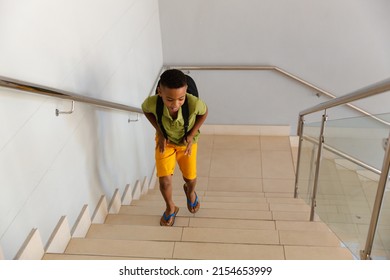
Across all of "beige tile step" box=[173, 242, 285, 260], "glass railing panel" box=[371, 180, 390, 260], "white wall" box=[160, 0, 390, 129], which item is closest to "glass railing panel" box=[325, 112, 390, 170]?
"glass railing panel" box=[371, 180, 390, 260]

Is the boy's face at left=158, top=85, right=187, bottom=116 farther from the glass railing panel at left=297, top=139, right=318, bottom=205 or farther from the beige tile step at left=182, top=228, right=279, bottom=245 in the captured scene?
the glass railing panel at left=297, top=139, right=318, bottom=205

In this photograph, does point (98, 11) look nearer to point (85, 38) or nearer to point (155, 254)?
point (85, 38)

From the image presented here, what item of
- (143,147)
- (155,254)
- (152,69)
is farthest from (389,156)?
(152,69)

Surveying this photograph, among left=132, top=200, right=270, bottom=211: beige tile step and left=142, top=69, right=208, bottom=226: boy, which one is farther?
left=132, top=200, right=270, bottom=211: beige tile step

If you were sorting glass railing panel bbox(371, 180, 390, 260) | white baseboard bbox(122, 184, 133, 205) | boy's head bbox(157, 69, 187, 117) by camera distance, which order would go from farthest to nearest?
white baseboard bbox(122, 184, 133, 205) < boy's head bbox(157, 69, 187, 117) < glass railing panel bbox(371, 180, 390, 260)

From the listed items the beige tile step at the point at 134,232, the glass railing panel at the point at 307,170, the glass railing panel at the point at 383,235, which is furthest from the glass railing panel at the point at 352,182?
the beige tile step at the point at 134,232

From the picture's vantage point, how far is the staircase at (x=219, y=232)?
2.09 metres

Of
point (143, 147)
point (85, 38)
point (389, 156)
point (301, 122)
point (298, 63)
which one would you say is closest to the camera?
point (389, 156)

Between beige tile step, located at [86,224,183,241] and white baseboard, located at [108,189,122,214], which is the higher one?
beige tile step, located at [86,224,183,241]

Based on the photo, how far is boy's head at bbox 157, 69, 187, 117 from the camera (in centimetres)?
214

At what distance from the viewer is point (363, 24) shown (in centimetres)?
470

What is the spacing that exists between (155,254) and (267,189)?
2.86 meters

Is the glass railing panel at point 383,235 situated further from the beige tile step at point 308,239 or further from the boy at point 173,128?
the boy at point 173,128

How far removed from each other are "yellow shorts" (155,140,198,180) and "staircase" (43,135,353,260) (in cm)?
37
